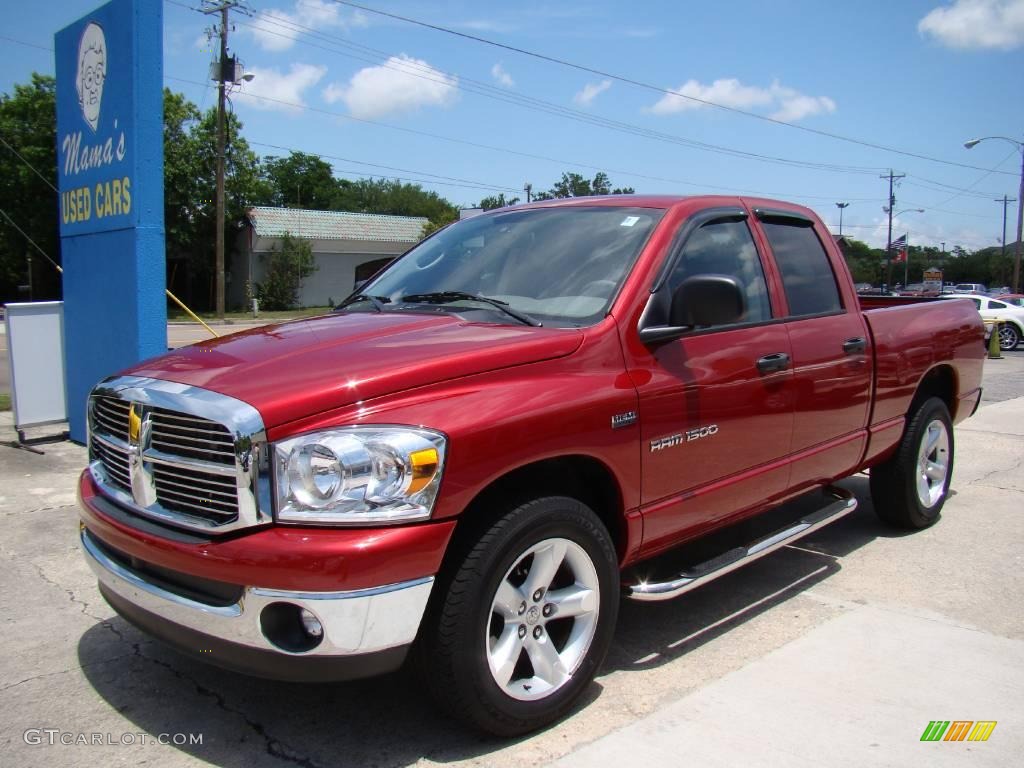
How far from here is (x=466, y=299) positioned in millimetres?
3748

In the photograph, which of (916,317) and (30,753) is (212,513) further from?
(916,317)

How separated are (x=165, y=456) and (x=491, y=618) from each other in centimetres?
118

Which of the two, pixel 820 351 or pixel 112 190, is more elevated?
pixel 112 190

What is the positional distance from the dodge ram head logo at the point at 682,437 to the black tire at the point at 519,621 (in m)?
0.41

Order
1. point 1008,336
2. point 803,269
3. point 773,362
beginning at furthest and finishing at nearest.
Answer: point 1008,336, point 803,269, point 773,362

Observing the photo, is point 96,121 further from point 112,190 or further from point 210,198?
point 210,198

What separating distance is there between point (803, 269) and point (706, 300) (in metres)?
1.45

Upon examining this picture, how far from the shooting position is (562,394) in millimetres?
3012

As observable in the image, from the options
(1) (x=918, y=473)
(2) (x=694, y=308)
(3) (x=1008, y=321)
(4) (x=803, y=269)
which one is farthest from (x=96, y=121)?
(3) (x=1008, y=321)

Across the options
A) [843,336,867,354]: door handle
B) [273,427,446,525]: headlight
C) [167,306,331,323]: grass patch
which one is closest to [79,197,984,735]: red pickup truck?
[273,427,446,525]: headlight

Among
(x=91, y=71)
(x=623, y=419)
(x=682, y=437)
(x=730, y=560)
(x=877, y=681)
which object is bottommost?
(x=877, y=681)

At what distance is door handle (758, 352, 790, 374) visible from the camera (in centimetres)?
388

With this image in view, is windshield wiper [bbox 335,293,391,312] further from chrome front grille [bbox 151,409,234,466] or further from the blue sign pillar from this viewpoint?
the blue sign pillar

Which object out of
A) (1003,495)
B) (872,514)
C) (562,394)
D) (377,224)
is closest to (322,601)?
(562,394)
